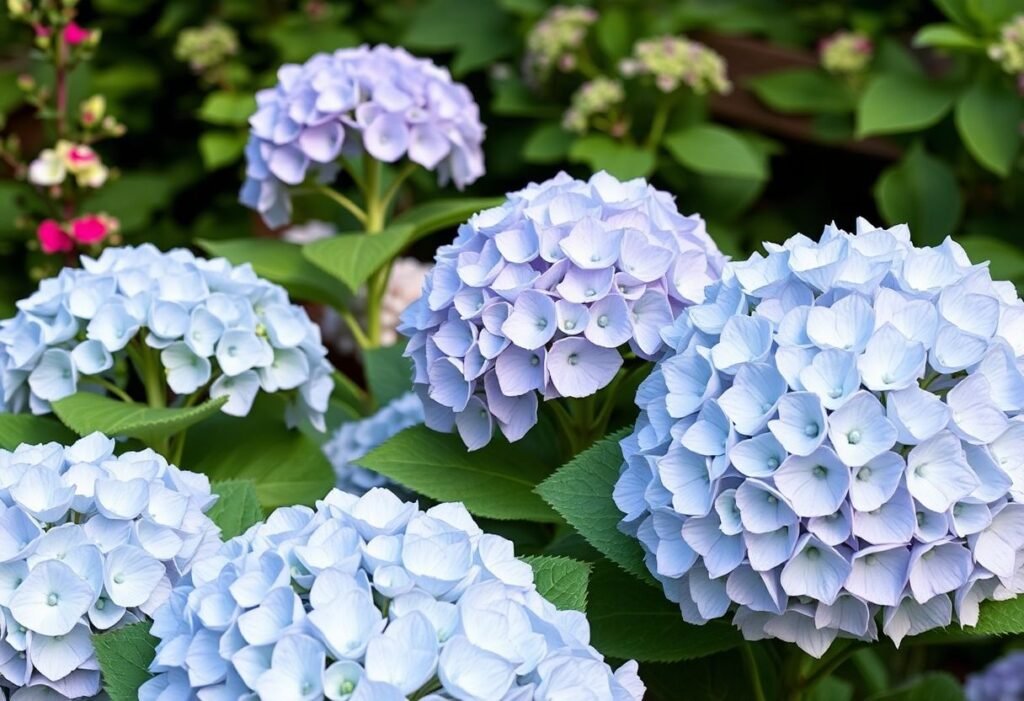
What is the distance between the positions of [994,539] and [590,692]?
1.07ft

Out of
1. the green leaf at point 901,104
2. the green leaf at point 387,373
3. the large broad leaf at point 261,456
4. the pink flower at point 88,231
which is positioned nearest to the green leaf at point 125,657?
the large broad leaf at point 261,456

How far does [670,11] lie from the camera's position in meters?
2.86

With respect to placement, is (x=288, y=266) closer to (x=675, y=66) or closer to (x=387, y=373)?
(x=387, y=373)

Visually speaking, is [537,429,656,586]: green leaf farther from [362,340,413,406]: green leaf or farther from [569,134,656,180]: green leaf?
[569,134,656,180]: green leaf

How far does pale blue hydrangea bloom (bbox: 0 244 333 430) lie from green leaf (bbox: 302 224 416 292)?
19 cm

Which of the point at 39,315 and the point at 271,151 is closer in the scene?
the point at 39,315

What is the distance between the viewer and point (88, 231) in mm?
1901

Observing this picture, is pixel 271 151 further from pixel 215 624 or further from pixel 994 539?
pixel 994 539

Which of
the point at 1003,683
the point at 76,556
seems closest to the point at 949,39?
the point at 1003,683

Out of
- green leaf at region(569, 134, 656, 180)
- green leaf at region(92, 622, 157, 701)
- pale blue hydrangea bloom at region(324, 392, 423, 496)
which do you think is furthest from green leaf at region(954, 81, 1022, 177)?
green leaf at region(92, 622, 157, 701)

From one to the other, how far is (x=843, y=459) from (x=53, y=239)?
1391 mm

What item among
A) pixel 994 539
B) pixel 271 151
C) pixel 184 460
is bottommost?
pixel 184 460

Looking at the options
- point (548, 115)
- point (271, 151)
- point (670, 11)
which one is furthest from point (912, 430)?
point (670, 11)

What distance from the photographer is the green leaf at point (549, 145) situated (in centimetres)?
252
